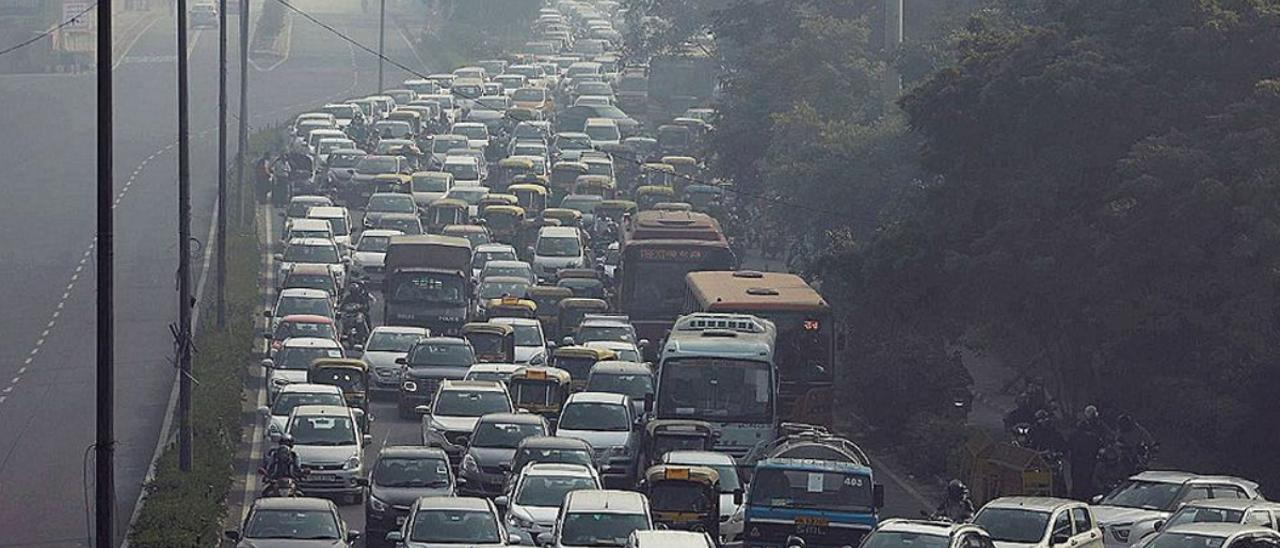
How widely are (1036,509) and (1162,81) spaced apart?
1530 cm

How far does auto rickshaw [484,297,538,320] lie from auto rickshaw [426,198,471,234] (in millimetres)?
15228

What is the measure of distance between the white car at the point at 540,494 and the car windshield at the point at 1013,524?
18.4 feet

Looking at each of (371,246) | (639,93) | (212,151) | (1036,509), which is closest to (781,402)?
A: (1036,509)

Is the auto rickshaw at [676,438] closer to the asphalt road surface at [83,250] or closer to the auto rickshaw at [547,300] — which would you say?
the asphalt road surface at [83,250]

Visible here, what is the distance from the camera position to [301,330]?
50.3m

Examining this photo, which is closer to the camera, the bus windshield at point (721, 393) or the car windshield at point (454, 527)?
the car windshield at point (454, 527)

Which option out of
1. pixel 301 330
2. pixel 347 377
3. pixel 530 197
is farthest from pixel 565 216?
pixel 347 377

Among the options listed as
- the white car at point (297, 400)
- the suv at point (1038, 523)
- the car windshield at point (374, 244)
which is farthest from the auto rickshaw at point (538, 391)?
the car windshield at point (374, 244)

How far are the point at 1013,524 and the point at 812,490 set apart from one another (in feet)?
9.04

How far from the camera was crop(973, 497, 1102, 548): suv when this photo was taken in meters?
29.6

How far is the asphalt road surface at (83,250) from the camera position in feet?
129

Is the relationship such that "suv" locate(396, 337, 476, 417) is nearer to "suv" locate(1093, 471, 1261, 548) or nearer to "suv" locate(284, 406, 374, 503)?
"suv" locate(284, 406, 374, 503)

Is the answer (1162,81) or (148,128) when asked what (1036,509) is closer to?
(1162,81)

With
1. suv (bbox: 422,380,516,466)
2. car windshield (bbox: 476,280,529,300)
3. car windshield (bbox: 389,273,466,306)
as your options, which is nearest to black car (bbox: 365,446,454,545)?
suv (bbox: 422,380,516,466)
